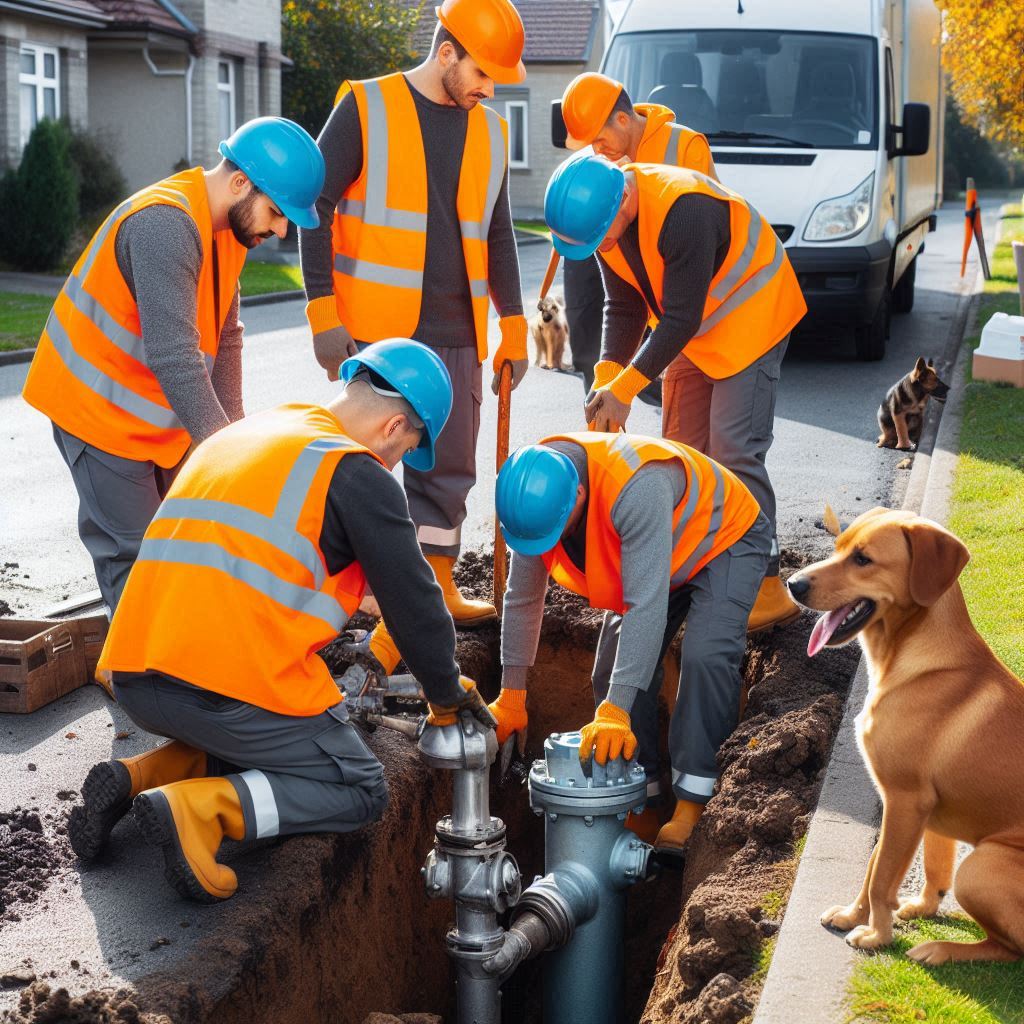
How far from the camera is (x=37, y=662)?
17.4ft

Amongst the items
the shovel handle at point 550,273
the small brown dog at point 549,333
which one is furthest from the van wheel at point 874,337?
the shovel handle at point 550,273

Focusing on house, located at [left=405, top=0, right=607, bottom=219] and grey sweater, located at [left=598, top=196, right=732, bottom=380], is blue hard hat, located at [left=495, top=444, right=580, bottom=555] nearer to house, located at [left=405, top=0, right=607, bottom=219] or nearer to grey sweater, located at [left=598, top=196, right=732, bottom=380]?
grey sweater, located at [left=598, top=196, right=732, bottom=380]

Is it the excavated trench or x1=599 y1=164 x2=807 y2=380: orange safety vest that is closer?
the excavated trench

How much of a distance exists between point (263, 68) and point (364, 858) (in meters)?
29.0

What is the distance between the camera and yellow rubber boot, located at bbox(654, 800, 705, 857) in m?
4.81

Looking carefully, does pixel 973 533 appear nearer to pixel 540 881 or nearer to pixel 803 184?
pixel 540 881

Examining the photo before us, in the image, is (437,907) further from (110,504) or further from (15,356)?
(15,356)

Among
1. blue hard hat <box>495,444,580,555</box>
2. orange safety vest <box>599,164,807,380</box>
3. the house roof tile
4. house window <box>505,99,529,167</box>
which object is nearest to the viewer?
blue hard hat <box>495,444,580,555</box>

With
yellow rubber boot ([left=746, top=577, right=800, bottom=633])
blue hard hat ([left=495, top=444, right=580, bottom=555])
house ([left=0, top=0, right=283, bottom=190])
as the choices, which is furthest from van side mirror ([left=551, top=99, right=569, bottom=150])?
house ([left=0, top=0, right=283, bottom=190])

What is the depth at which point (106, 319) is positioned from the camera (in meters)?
4.78

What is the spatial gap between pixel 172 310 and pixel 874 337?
10.5 metres

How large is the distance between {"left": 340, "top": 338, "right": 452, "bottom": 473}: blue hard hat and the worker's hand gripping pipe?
90 cm

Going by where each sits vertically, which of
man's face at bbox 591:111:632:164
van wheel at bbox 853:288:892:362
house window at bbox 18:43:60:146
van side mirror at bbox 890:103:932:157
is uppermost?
house window at bbox 18:43:60:146

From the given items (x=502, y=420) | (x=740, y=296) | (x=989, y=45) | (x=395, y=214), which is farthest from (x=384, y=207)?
(x=989, y=45)
